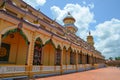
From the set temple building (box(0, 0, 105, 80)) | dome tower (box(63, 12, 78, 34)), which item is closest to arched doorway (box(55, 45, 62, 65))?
temple building (box(0, 0, 105, 80))

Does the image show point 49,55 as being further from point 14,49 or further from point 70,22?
point 70,22

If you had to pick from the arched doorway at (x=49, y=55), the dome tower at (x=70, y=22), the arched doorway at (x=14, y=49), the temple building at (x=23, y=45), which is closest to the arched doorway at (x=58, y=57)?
the temple building at (x=23, y=45)

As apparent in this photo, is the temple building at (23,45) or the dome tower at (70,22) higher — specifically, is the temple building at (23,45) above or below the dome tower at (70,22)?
below

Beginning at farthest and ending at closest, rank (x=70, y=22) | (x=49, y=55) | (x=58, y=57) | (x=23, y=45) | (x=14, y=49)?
(x=70, y=22)
(x=58, y=57)
(x=49, y=55)
(x=23, y=45)
(x=14, y=49)

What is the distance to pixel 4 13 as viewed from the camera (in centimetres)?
918

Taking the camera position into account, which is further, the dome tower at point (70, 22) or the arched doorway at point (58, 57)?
the dome tower at point (70, 22)

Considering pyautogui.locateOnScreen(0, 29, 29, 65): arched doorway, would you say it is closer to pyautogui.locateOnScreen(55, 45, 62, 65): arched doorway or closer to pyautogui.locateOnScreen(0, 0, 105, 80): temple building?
pyautogui.locateOnScreen(0, 0, 105, 80): temple building

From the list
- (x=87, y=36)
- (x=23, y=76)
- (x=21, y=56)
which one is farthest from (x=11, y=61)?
(x=87, y=36)

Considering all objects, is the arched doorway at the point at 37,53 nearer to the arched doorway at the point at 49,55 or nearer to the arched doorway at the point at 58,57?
the arched doorway at the point at 49,55

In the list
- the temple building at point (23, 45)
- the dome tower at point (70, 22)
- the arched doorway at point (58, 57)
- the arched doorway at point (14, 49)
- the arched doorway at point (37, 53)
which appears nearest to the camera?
the temple building at point (23, 45)

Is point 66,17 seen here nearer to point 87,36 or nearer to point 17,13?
point 87,36

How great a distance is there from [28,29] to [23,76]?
3.95m

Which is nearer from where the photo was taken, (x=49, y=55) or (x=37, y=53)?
(x=37, y=53)

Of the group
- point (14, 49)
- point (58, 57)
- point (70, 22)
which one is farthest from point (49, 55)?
point (70, 22)
